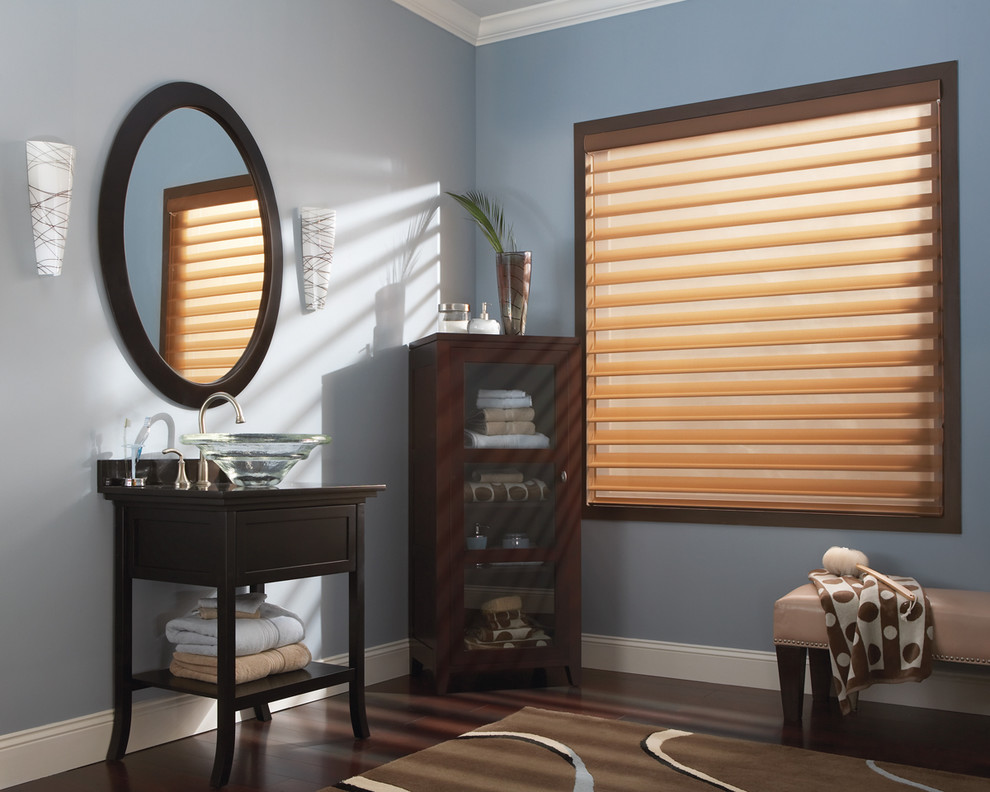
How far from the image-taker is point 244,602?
2.74 meters

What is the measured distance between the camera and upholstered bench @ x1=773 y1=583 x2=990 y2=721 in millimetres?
2803

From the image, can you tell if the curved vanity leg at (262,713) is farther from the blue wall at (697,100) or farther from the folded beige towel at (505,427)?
the blue wall at (697,100)

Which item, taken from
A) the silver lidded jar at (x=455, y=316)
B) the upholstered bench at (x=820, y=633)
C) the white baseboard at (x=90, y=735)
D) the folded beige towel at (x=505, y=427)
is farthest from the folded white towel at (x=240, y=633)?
the upholstered bench at (x=820, y=633)

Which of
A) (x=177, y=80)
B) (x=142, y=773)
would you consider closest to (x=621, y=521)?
(x=142, y=773)

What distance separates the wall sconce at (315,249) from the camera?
3352mm

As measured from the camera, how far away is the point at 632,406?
386 centimetres

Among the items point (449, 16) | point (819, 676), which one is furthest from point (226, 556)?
point (449, 16)

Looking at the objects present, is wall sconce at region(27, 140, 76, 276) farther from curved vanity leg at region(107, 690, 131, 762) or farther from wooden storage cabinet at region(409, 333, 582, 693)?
wooden storage cabinet at region(409, 333, 582, 693)

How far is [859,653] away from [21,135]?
Result: 273 cm

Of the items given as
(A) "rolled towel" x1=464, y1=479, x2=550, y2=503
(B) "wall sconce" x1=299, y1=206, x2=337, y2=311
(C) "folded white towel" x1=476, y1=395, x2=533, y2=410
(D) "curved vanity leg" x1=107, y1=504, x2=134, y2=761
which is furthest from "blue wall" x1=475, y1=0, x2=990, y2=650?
(D) "curved vanity leg" x1=107, y1=504, x2=134, y2=761

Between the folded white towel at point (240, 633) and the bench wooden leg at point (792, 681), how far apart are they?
1497 millimetres

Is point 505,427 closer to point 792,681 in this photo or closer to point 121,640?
point 792,681

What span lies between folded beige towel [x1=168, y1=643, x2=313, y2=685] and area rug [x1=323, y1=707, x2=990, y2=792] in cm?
39

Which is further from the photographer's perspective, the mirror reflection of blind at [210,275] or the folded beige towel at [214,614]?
the mirror reflection of blind at [210,275]
